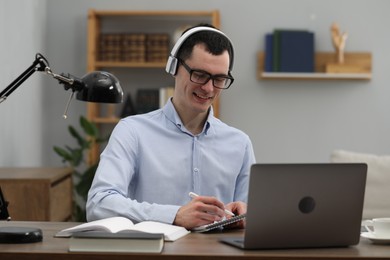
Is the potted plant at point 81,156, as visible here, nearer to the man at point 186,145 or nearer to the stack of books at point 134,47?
the stack of books at point 134,47

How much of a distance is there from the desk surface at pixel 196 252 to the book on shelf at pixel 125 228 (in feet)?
0.12

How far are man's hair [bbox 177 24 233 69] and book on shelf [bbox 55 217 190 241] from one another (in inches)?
26.1

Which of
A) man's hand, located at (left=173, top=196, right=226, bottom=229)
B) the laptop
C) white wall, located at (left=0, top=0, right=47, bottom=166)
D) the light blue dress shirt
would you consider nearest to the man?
the light blue dress shirt

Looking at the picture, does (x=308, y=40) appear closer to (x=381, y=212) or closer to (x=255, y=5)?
(x=255, y=5)

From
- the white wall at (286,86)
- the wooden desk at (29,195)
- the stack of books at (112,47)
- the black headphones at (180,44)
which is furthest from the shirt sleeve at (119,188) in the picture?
the white wall at (286,86)

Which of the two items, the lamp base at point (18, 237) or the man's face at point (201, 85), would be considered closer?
the lamp base at point (18, 237)

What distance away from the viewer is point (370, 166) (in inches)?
149

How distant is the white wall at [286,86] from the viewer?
5.87 metres

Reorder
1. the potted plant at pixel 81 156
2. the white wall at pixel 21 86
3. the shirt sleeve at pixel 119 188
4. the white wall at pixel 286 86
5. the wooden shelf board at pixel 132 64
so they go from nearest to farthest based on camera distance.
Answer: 1. the shirt sleeve at pixel 119 188
2. the white wall at pixel 21 86
3. the potted plant at pixel 81 156
4. the wooden shelf board at pixel 132 64
5. the white wall at pixel 286 86

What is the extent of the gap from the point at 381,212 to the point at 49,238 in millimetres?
2075

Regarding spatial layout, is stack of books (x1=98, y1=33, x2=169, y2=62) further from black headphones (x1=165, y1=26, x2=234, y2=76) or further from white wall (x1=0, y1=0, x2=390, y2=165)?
black headphones (x1=165, y1=26, x2=234, y2=76)

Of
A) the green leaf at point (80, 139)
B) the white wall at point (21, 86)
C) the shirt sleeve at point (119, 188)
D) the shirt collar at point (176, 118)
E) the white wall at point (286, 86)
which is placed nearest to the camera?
the shirt sleeve at point (119, 188)

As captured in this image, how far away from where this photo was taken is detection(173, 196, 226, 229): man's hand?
2.21 meters

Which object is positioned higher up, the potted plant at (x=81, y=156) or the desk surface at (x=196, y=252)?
the desk surface at (x=196, y=252)
